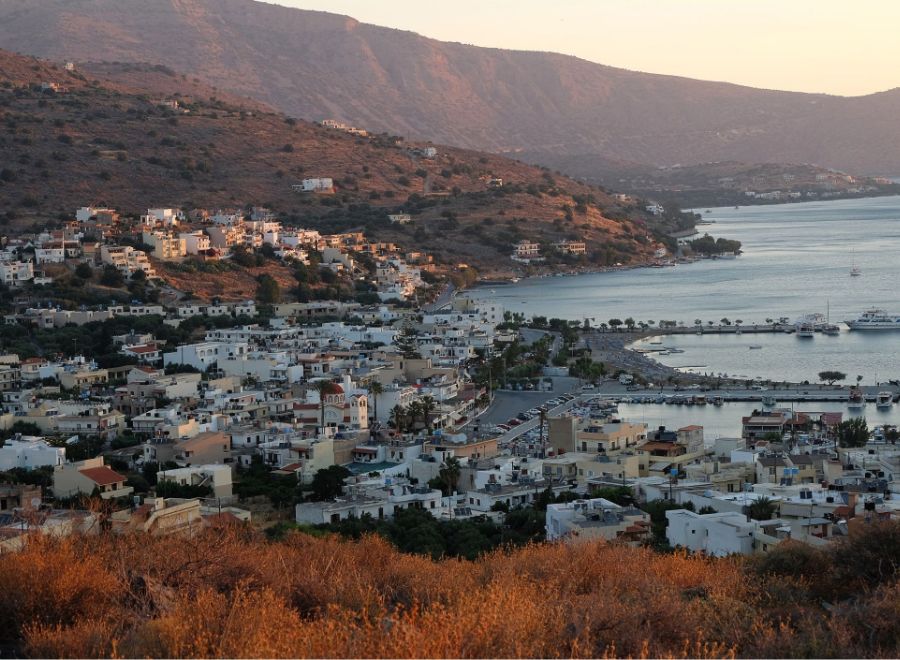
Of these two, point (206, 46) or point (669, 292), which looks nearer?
point (669, 292)

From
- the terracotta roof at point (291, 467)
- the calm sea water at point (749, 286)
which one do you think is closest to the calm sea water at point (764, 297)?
the calm sea water at point (749, 286)

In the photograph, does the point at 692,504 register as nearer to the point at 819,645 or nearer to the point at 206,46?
the point at 819,645

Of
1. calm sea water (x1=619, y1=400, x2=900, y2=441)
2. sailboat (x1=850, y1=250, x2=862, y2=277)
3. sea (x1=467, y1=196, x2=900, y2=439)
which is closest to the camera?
calm sea water (x1=619, y1=400, x2=900, y2=441)

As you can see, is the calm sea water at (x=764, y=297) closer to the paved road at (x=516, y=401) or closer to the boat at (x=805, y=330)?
the boat at (x=805, y=330)

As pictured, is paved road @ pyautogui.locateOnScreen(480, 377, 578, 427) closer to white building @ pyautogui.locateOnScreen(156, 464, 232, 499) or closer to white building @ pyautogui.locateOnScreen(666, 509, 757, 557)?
white building @ pyautogui.locateOnScreen(156, 464, 232, 499)

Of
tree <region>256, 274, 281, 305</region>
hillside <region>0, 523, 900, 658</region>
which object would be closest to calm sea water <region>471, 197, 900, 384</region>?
tree <region>256, 274, 281, 305</region>

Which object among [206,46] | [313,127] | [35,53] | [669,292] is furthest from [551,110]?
[669,292]

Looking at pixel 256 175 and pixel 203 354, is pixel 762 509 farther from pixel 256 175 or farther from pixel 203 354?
pixel 256 175

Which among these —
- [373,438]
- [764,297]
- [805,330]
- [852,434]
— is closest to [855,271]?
[764,297]
